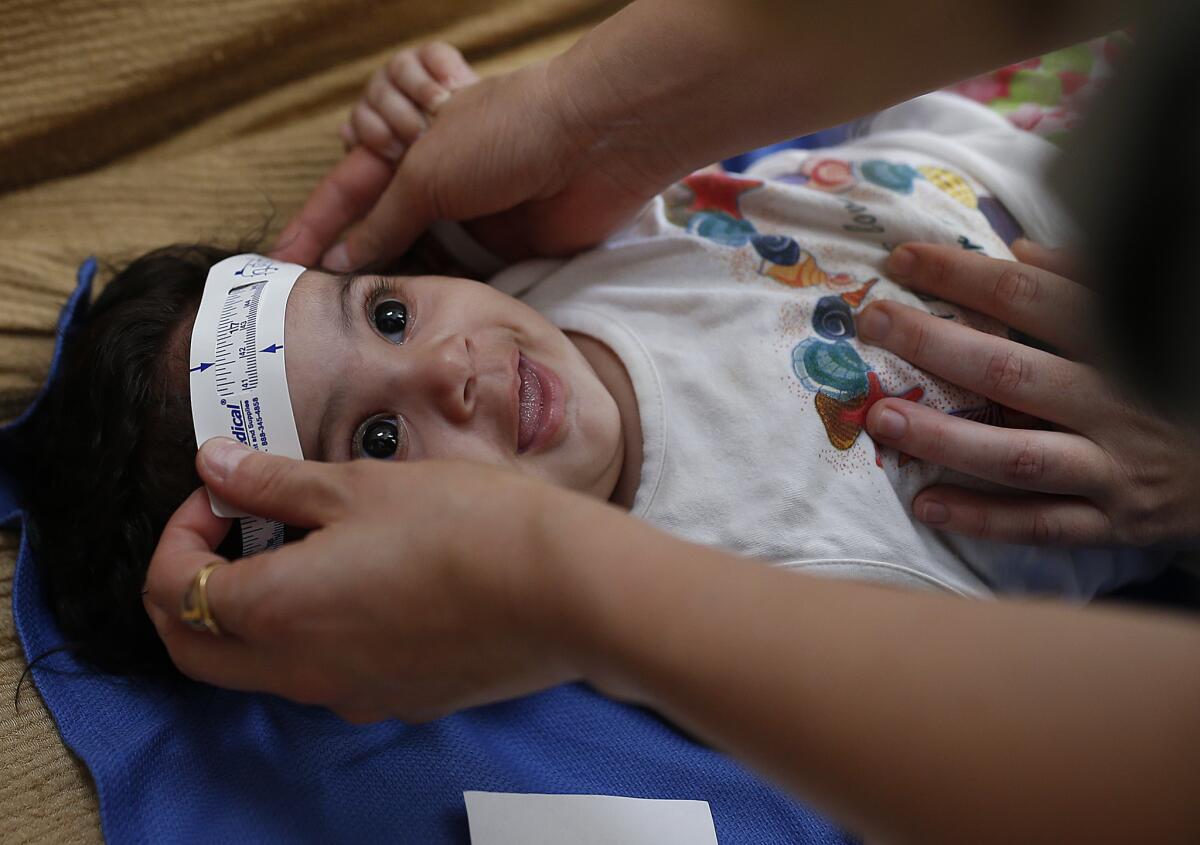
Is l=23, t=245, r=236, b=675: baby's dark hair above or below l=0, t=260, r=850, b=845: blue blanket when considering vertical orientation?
above

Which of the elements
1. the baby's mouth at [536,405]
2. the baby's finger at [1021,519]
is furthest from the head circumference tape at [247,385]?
the baby's finger at [1021,519]

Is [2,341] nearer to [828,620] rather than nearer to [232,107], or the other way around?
[232,107]

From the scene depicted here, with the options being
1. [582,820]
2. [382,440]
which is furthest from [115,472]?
[582,820]

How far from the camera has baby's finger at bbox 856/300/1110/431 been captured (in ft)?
3.44

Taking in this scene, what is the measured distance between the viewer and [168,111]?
153cm

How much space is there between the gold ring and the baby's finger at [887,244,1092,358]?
879 mm

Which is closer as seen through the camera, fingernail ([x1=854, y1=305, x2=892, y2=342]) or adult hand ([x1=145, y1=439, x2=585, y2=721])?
adult hand ([x1=145, y1=439, x2=585, y2=721])

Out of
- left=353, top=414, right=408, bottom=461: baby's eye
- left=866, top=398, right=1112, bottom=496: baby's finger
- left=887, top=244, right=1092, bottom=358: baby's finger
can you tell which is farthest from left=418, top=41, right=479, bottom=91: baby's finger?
left=866, top=398, right=1112, bottom=496: baby's finger

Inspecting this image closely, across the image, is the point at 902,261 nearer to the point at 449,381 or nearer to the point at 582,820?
the point at 449,381

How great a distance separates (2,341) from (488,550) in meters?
0.99

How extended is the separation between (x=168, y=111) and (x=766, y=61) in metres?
1.00

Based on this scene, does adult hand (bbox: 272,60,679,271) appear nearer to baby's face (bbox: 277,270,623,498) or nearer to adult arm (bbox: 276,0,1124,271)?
adult arm (bbox: 276,0,1124,271)

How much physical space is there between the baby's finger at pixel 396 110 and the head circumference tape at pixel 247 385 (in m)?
0.45

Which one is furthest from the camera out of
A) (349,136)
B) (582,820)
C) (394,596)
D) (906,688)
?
(349,136)
